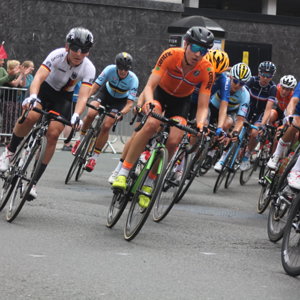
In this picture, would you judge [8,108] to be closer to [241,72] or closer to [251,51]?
[241,72]

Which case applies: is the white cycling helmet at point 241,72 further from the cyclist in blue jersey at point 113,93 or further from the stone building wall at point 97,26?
the stone building wall at point 97,26

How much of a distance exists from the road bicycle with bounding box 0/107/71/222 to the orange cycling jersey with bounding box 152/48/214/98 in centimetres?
133

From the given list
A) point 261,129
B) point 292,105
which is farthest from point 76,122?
point 261,129

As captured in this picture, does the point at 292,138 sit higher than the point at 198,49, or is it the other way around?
the point at 198,49

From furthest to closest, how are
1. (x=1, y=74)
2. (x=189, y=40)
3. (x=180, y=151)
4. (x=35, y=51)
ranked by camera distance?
1. (x=35, y=51)
2. (x=1, y=74)
3. (x=180, y=151)
4. (x=189, y=40)

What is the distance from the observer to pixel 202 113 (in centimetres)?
1004

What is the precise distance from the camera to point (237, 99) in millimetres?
15039

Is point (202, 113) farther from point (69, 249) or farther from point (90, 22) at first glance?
point (90, 22)

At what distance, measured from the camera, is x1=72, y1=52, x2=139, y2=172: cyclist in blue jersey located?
13.8 meters

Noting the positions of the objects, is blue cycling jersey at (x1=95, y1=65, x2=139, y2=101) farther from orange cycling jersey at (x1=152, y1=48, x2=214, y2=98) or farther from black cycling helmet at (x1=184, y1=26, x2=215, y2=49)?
black cycling helmet at (x1=184, y1=26, x2=215, y2=49)

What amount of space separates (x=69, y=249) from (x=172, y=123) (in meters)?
1.79

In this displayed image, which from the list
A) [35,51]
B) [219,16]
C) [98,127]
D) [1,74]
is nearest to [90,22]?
[35,51]

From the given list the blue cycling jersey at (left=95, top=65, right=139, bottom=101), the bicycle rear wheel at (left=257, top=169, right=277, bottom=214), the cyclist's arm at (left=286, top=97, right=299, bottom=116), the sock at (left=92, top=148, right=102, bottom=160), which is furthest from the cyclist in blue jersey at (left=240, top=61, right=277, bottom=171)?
the cyclist's arm at (left=286, top=97, right=299, bottom=116)

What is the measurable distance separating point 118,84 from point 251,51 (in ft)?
54.4
